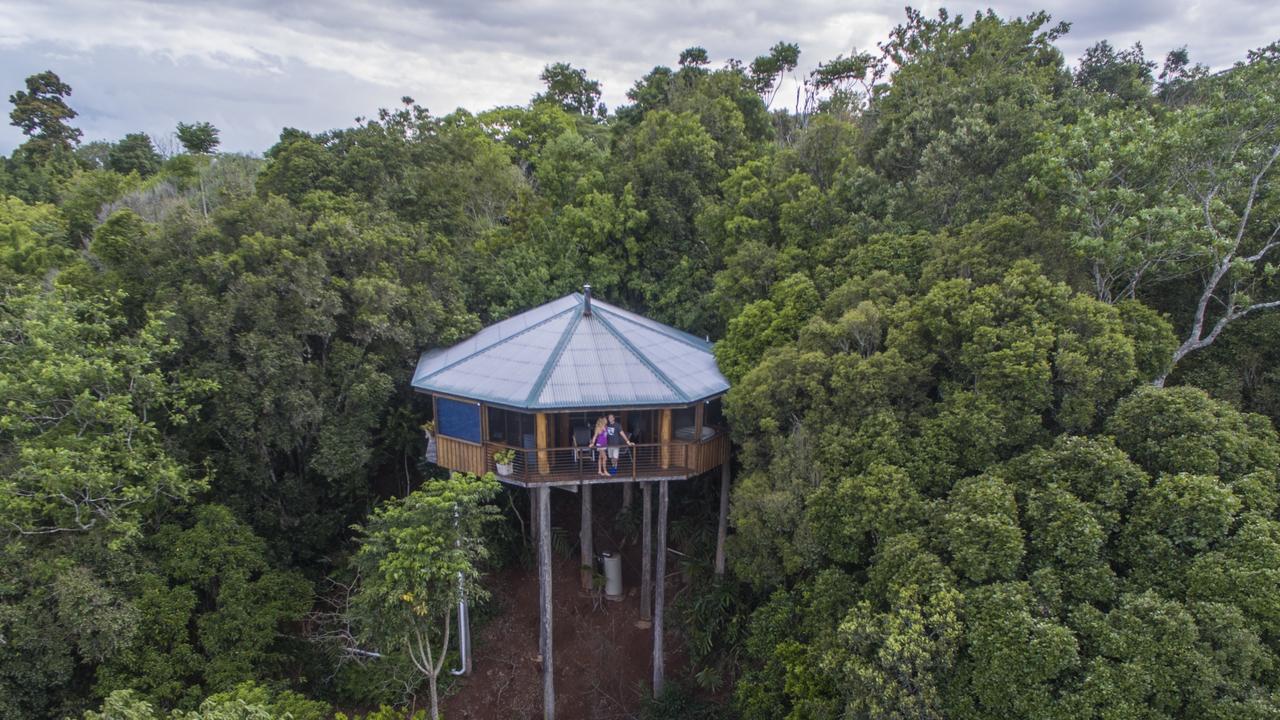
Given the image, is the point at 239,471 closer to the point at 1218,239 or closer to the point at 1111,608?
the point at 1111,608

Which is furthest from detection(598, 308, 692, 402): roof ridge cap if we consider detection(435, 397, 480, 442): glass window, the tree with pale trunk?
the tree with pale trunk

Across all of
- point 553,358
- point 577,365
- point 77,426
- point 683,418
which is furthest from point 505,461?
point 77,426

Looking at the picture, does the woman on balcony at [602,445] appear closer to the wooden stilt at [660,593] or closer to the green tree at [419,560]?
the wooden stilt at [660,593]

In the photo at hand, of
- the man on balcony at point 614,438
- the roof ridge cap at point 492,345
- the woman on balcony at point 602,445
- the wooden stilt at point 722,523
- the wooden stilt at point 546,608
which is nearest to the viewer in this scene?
the woman on balcony at point 602,445

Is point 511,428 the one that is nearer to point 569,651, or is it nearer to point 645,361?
point 645,361

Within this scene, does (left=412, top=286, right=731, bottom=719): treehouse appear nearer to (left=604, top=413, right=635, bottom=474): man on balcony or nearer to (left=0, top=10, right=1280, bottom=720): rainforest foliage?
(left=604, top=413, right=635, bottom=474): man on balcony

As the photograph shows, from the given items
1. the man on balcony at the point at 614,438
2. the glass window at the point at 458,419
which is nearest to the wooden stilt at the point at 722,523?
the man on balcony at the point at 614,438

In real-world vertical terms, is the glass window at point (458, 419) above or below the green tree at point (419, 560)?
above
